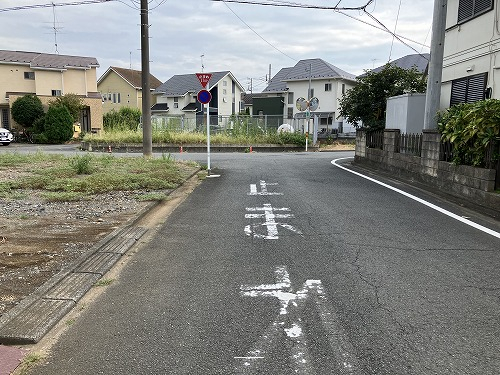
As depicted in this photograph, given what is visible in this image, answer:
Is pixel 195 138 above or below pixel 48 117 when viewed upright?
below

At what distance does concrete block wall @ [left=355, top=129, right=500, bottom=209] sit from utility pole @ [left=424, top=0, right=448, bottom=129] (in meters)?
0.61

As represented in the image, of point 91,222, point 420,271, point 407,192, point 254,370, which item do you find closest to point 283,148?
point 407,192

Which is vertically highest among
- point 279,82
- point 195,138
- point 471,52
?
point 279,82

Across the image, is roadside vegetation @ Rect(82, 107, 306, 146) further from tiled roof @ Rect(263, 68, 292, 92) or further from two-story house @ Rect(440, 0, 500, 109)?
tiled roof @ Rect(263, 68, 292, 92)

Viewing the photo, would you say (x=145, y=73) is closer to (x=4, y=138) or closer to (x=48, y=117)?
(x=4, y=138)

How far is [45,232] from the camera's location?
619 cm

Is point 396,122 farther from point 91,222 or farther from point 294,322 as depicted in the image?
point 294,322

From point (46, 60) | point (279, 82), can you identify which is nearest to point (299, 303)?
point (46, 60)

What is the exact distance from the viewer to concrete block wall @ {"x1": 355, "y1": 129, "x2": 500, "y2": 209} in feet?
26.1

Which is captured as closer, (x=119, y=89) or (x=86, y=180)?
(x=86, y=180)

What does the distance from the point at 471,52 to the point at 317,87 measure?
121ft

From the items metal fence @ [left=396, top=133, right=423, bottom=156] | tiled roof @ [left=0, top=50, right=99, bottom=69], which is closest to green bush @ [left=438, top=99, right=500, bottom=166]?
metal fence @ [left=396, top=133, right=423, bottom=156]

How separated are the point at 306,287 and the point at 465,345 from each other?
1519 millimetres

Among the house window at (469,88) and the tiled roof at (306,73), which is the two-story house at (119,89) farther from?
the house window at (469,88)
